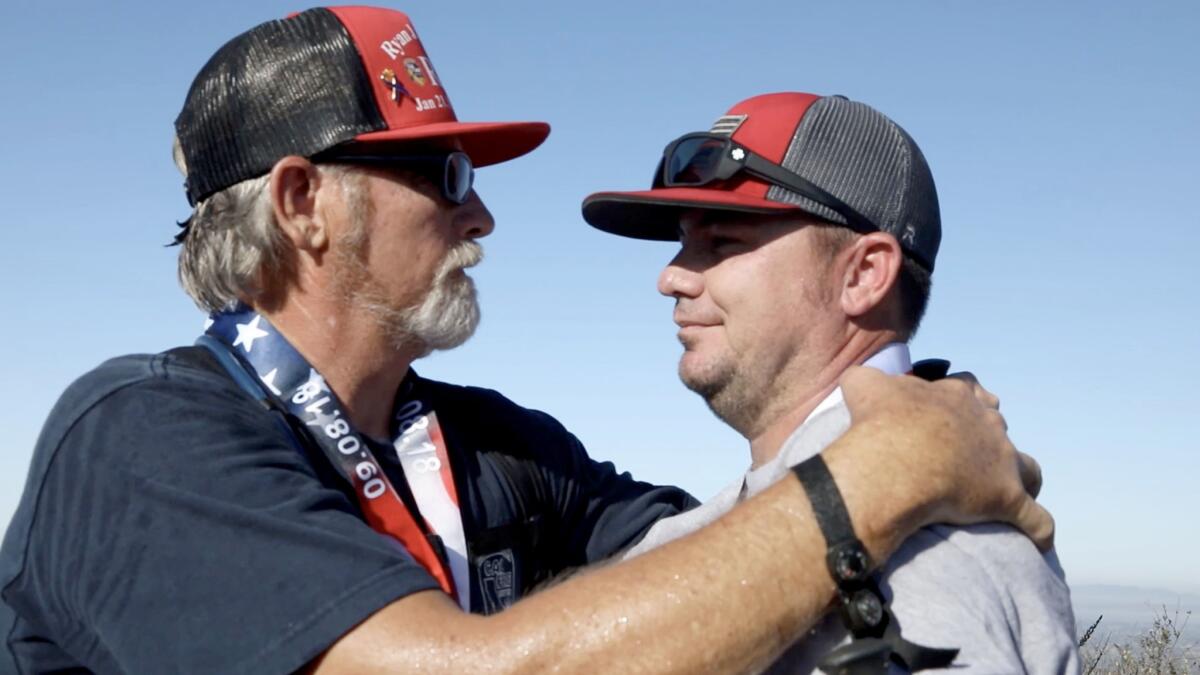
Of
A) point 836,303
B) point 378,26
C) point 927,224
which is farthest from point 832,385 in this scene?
point 378,26

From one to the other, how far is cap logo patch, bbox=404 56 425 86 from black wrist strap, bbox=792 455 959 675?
220 centimetres

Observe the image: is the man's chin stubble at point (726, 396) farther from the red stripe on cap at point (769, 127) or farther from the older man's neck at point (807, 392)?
the red stripe on cap at point (769, 127)

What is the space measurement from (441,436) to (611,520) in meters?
0.80

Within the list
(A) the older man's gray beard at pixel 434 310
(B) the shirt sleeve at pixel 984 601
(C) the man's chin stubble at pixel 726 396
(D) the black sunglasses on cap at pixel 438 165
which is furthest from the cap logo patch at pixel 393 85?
(B) the shirt sleeve at pixel 984 601

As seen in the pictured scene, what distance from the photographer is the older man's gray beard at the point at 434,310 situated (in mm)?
4566

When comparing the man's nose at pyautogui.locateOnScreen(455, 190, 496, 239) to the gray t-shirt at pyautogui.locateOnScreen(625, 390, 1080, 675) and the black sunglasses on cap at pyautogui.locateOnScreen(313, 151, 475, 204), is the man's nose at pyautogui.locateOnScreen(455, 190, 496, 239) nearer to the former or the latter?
the black sunglasses on cap at pyautogui.locateOnScreen(313, 151, 475, 204)

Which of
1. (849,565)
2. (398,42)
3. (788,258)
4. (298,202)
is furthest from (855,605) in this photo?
(398,42)

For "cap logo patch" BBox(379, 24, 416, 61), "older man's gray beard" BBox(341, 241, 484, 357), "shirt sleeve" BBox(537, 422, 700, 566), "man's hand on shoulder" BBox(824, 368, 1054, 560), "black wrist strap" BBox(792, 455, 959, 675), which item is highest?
"cap logo patch" BBox(379, 24, 416, 61)

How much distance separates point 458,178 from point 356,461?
1125 millimetres

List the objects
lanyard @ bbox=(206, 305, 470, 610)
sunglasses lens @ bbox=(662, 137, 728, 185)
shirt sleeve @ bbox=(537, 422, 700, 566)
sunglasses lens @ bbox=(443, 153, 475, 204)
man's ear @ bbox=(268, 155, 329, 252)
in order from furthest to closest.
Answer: shirt sleeve @ bbox=(537, 422, 700, 566)
sunglasses lens @ bbox=(443, 153, 475, 204)
man's ear @ bbox=(268, 155, 329, 252)
sunglasses lens @ bbox=(662, 137, 728, 185)
lanyard @ bbox=(206, 305, 470, 610)

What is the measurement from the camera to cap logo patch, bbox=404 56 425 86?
4.67 metres

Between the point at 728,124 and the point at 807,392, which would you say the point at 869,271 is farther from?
the point at 728,124

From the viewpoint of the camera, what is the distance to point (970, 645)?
3092mm

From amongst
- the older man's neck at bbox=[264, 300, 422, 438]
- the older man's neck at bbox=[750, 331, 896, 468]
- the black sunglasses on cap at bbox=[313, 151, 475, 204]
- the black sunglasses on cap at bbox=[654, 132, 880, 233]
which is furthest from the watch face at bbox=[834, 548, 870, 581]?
the black sunglasses on cap at bbox=[313, 151, 475, 204]
